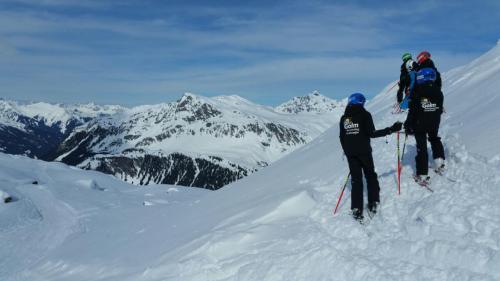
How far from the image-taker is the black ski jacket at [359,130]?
11500mm

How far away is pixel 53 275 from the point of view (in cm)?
1970

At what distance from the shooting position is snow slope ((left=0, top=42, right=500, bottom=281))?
9.00 meters

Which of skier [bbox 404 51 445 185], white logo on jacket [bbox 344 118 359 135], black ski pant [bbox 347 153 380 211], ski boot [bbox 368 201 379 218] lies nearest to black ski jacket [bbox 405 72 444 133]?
skier [bbox 404 51 445 185]

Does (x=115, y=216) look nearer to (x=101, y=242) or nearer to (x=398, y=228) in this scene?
(x=101, y=242)

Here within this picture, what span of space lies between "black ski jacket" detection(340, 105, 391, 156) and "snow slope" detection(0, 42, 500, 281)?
6.10ft

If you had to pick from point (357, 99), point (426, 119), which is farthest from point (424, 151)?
point (357, 99)

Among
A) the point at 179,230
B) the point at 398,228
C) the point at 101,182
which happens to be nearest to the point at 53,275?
the point at 179,230

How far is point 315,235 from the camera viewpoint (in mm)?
11367

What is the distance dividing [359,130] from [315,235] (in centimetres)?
308

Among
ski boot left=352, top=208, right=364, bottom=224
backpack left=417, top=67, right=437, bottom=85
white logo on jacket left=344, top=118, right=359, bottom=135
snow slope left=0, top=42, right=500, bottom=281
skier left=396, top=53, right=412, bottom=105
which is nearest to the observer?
snow slope left=0, top=42, right=500, bottom=281

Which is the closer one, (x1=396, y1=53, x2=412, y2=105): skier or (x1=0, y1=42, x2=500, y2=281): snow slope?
(x1=0, y1=42, x2=500, y2=281): snow slope

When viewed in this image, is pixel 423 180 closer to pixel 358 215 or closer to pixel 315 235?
pixel 358 215

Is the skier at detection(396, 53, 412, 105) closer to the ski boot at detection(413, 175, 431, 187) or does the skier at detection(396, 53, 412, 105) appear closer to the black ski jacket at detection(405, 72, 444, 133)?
the black ski jacket at detection(405, 72, 444, 133)

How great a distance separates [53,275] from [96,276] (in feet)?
15.2
